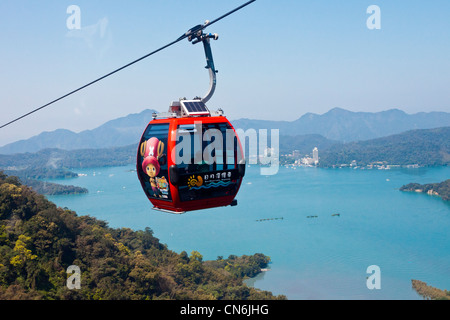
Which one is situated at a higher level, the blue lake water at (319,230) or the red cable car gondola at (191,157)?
the red cable car gondola at (191,157)

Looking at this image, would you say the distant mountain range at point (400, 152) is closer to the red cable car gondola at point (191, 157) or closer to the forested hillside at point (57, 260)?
the forested hillside at point (57, 260)

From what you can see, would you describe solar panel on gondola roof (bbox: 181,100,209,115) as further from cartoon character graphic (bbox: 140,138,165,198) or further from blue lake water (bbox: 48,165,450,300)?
blue lake water (bbox: 48,165,450,300)

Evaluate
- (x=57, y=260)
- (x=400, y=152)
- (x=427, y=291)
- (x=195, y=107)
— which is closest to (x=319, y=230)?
(x=427, y=291)

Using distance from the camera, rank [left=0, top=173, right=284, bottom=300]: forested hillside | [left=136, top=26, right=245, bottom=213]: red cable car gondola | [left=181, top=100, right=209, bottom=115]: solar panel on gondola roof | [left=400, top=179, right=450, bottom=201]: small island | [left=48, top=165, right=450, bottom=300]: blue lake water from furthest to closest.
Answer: [left=400, top=179, right=450, bottom=201]: small island
[left=48, top=165, right=450, bottom=300]: blue lake water
[left=0, top=173, right=284, bottom=300]: forested hillside
[left=181, top=100, right=209, bottom=115]: solar panel on gondola roof
[left=136, top=26, right=245, bottom=213]: red cable car gondola

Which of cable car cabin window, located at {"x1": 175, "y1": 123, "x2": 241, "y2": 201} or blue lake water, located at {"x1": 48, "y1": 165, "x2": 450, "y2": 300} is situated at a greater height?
cable car cabin window, located at {"x1": 175, "y1": 123, "x2": 241, "y2": 201}

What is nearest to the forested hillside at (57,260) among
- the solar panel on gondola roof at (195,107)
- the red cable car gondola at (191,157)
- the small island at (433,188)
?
the red cable car gondola at (191,157)

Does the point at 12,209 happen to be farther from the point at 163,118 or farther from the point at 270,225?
the point at 270,225

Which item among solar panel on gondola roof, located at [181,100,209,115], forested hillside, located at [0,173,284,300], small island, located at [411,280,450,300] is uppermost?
solar panel on gondola roof, located at [181,100,209,115]

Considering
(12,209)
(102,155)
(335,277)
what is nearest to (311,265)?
(335,277)

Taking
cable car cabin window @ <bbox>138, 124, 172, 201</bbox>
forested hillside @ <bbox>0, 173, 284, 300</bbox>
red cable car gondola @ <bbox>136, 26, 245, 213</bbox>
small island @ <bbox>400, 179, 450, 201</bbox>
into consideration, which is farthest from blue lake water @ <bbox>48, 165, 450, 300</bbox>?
cable car cabin window @ <bbox>138, 124, 172, 201</bbox>
